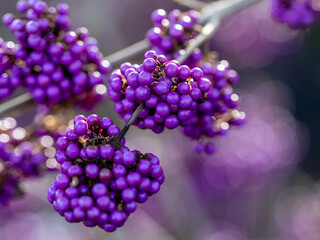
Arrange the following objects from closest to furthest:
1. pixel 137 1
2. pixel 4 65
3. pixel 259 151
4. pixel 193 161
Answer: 1. pixel 4 65
2. pixel 259 151
3. pixel 193 161
4. pixel 137 1

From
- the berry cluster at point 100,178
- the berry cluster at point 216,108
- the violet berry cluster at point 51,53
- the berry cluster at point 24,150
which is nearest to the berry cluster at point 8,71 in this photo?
the violet berry cluster at point 51,53

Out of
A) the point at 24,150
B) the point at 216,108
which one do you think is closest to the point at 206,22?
the point at 216,108

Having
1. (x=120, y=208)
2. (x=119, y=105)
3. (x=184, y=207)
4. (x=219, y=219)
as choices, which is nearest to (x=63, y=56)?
(x=119, y=105)

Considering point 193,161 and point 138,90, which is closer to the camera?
point 138,90

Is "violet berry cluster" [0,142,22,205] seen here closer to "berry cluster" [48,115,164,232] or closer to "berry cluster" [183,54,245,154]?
"berry cluster" [48,115,164,232]

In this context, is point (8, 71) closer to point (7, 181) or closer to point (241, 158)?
point (7, 181)

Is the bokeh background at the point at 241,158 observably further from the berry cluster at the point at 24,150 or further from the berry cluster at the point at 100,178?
the berry cluster at the point at 100,178

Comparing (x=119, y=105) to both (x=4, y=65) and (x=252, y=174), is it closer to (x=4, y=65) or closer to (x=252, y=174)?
(x=4, y=65)
